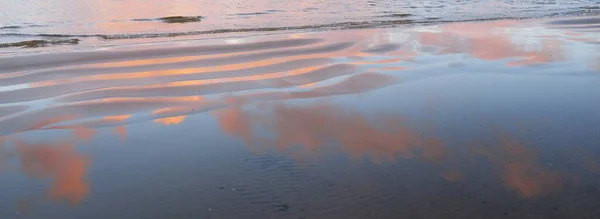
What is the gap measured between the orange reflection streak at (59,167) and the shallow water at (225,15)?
10.6 metres

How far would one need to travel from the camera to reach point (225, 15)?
22422mm

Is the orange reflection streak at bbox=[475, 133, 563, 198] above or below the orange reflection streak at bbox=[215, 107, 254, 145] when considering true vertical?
below

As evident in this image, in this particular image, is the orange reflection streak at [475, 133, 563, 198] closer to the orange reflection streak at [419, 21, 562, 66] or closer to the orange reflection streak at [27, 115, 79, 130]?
the orange reflection streak at [27, 115, 79, 130]

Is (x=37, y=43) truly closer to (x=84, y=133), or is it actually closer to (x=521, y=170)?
Answer: (x=84, y=133)

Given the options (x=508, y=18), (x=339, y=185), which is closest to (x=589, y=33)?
(x=508, y=18)

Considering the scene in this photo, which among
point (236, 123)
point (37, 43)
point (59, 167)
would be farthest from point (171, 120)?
point (37, 43)

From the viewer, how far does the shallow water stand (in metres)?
17.5

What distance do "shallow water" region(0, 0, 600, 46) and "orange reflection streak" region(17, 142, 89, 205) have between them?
10614 mm

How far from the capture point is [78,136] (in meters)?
5.66

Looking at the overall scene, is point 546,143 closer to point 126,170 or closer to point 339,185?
point 339,185

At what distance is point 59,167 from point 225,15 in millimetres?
18226

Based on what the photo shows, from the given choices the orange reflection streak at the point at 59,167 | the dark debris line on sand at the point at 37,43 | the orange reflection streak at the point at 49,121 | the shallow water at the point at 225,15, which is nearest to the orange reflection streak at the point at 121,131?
the orange reflection streak at the point at 59,167

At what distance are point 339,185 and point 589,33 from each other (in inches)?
491

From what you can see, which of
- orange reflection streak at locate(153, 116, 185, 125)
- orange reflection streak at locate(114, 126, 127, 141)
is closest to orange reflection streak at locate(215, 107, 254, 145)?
orange reflection streak at locate(153, 116, 185, 125)
